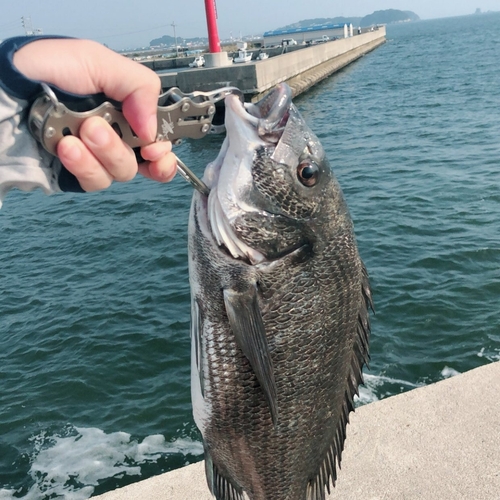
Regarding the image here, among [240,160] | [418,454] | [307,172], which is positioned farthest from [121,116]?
[418,454]

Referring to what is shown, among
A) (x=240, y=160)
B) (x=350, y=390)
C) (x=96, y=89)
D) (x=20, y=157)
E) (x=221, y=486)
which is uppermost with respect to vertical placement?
(x=96, y=89)

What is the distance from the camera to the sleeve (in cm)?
156

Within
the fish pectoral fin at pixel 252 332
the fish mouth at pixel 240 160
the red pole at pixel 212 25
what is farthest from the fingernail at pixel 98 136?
the red pole at pixel 212 25

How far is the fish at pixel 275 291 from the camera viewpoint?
2164 millimetres

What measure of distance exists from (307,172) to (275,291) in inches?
20.1

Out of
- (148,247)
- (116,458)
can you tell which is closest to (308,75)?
(148,247)

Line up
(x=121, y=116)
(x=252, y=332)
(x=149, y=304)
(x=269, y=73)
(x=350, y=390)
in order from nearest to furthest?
1. (x=121, y=116)
2. (x=252, y=332)
3. (x=350, y=390)
4. (x=149, y=304)
5. (x=269, y=73)

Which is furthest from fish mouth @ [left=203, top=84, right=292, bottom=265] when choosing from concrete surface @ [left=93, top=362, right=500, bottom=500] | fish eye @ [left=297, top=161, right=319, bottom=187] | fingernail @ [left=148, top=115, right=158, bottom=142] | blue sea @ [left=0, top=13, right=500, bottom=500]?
blue sea @ [left=0, top=13, right=500, bottom=500]

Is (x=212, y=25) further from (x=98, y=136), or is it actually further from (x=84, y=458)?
(x=98, y=136)

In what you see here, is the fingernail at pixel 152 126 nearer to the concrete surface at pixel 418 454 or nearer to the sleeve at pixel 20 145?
the sleeve at pixel 20 145

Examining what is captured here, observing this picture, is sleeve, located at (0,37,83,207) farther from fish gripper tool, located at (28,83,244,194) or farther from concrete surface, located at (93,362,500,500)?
concrete surface, located at (93,362,500,500)

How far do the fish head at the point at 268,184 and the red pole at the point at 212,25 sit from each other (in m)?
28.5

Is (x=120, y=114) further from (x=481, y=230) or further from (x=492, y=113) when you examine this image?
(x=492, y=113)

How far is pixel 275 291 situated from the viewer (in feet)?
7.17
